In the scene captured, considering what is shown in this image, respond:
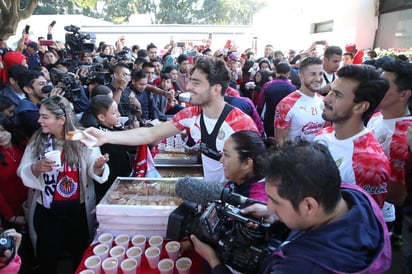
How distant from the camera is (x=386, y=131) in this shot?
8.28ft

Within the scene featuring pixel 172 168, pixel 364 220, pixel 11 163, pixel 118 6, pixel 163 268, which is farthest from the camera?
pixel 118 6

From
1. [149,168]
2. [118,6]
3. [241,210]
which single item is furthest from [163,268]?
[118,6]

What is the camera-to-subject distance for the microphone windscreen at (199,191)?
5.10 feet

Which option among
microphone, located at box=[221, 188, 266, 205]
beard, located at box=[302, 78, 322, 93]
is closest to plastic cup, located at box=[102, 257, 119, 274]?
microphone, located at box=[221, 188, 266, 205]

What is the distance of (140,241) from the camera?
1.89 metres

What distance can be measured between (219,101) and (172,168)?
1.00 metres

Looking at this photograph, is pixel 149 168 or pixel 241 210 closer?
pixel 241 210

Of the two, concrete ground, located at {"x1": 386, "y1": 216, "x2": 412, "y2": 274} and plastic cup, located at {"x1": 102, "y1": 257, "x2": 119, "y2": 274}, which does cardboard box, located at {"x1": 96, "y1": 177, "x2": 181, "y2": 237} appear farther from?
concrete ground, located at {"x1": 386, "y1": 216, "x2": 412, "y2": 274}

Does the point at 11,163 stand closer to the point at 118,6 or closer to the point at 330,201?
the point at 330,201

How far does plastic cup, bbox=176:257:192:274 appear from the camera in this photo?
1.62m

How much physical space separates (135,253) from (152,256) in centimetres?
13

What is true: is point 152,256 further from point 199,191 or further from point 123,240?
point 199,191

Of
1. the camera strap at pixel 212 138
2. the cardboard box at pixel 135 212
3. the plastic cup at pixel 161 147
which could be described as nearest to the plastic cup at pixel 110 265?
the cardboard box at pixel 135 212

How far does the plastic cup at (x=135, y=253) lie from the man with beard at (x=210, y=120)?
884mm
